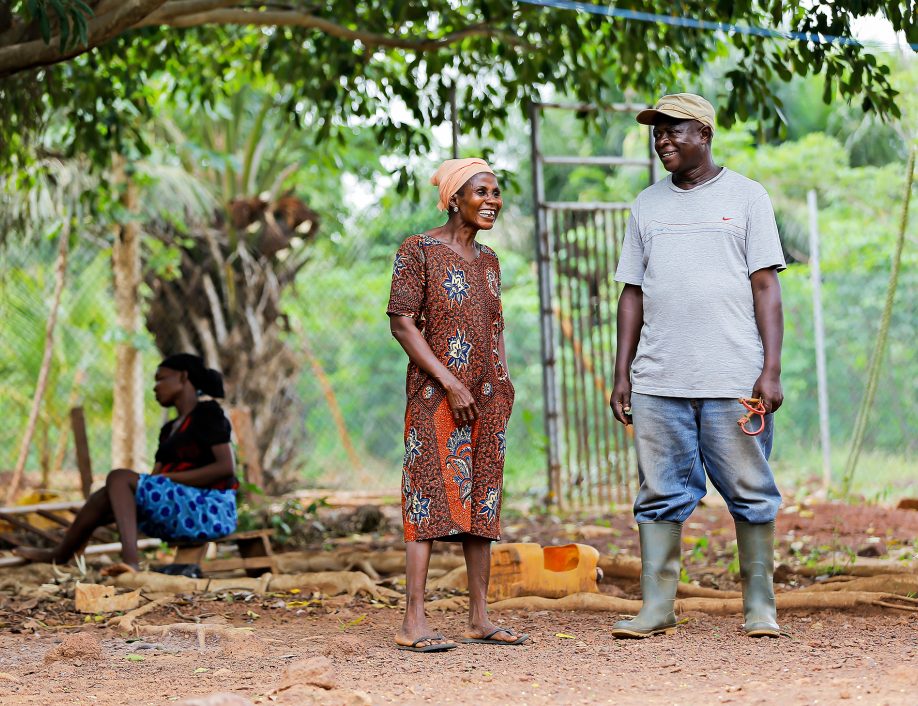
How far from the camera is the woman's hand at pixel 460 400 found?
418 centimetres

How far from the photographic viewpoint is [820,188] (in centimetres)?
1758

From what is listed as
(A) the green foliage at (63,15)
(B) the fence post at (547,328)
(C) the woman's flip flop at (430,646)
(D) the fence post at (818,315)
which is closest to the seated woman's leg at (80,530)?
(A) the green foliage at (63,15)

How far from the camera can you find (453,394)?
4.18m

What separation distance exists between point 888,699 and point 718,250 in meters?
1.74

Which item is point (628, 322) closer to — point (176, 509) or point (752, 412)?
point (752, 412)

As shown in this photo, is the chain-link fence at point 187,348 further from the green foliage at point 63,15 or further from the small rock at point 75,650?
the small rock at point 75,650

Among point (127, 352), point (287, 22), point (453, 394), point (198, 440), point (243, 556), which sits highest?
point (287, 22)

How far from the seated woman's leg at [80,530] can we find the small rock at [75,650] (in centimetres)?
203

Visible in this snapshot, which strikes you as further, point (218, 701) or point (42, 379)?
point (42, 379)

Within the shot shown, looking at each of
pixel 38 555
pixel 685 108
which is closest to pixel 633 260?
pixel 685 108

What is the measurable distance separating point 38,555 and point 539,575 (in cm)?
288

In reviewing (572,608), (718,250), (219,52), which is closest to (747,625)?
(572,608)

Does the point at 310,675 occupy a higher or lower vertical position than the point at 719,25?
lower

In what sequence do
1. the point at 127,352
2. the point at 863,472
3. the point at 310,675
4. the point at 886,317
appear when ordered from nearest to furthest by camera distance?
the point at 310,675 < the point at 886,317 < the point at 127,352 < the point at 863,472
